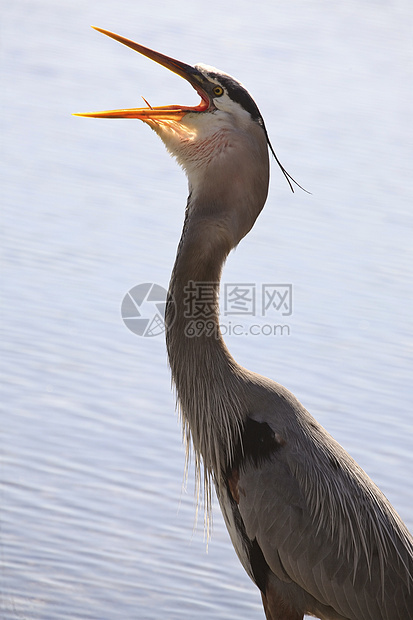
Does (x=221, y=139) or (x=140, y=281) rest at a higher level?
(x=221, y=139)

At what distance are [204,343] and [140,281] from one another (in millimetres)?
2950

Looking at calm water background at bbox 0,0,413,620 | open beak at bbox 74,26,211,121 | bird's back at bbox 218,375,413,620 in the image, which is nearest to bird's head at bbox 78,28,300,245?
open beak at bbox 74,26,211,121

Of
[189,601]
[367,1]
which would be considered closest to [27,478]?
[189,601]

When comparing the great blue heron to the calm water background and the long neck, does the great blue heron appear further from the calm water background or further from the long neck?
the calm water background

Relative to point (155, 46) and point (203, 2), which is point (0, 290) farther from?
point (203, 2)

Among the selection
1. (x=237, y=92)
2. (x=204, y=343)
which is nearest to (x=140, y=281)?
(x=204, y=343)

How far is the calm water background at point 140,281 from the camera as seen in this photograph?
3541mm

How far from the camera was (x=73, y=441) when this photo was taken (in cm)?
408

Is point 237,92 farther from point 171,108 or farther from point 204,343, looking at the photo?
point 204,343

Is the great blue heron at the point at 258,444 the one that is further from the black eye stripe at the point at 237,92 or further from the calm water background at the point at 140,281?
the calm water background at the point at 140,281

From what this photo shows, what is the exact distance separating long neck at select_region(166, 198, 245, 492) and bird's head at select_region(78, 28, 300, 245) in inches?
3.2

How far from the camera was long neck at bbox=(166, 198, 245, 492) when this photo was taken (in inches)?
103

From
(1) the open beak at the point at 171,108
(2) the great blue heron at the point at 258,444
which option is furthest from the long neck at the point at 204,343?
(1) the open beak at the point at 171,108

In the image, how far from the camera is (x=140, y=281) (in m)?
5.57
